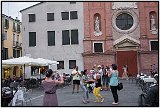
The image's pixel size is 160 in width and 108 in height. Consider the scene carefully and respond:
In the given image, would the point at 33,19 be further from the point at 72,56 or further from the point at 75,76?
the point at 75,76

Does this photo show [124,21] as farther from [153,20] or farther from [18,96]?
[18,96]

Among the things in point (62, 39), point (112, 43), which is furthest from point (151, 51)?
point (62, 39)

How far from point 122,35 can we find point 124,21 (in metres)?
1.43

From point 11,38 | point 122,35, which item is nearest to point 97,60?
point 122,35

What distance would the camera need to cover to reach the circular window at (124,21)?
3191 centimetres

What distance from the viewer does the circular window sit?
1256 inches

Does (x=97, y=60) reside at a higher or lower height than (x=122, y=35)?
lower

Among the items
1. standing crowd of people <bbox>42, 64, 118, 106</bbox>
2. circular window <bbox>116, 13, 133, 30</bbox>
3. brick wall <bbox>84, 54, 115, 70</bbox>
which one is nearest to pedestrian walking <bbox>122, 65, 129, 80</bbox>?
brick wall <bbox>84, 54, 115, 70</bbox>

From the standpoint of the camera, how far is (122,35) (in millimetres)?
31734

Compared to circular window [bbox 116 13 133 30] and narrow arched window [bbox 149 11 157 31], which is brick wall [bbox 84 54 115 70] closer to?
circular window [bbox 116 13 133 30]

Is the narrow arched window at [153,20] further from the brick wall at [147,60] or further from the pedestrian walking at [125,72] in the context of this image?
the pedestrian walking at [125,72]

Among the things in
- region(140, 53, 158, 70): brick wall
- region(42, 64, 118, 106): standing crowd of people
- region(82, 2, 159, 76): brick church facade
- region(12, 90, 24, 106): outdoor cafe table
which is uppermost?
region(82, 2, 159, 76): brick church facade

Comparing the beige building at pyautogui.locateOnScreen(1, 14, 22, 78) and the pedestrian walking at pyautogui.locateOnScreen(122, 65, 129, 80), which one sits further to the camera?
the beige building at pyautogui.locateOnScreen(1, 14, 22, 78)

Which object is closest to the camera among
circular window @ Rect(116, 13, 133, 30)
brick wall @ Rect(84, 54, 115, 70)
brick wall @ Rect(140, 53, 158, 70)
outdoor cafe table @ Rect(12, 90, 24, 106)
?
outdoor cafe table @ Rect(12, 90, 24, 106)
